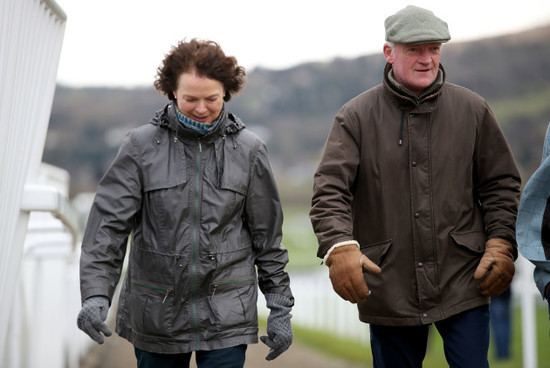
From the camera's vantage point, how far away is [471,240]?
3922 mm

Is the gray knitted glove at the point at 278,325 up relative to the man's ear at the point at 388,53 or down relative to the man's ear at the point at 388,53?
down

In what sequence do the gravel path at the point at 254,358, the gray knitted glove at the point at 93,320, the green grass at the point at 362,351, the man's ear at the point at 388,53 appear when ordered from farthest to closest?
the green grass at the point at 362,351
the gravel path at the point at 254,358
the man's ear at the point at 388,53
the gray knitted glove at the point at 93,320

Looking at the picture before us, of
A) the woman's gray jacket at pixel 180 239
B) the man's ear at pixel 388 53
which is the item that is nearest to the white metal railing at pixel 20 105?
the woman's gray jacket at pixel 180 239

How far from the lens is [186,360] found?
382 cm

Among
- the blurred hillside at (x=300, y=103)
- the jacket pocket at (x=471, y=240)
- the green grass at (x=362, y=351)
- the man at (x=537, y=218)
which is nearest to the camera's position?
the man at (x=537, y=218)

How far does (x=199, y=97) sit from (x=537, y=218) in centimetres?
144

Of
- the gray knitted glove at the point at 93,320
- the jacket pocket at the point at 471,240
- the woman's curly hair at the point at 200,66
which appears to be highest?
the woman's curly hair at the point at 200,66

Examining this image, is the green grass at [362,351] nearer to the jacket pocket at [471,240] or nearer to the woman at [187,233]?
the jacket pocket at [471,240]

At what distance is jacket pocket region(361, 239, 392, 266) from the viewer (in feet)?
12.9

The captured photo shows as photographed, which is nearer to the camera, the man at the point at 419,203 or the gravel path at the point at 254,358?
the man at the point at 419,203

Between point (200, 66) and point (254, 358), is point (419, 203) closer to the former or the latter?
point (200, 66)

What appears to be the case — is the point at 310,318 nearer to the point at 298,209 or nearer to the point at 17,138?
the point at 17,138

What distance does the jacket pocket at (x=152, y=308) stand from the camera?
3643 millimetres

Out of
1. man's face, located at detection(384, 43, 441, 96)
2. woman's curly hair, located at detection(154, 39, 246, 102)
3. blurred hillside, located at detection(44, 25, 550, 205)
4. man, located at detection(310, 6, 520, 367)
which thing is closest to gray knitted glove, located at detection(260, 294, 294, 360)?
man, located at detection(310, 6, 520, 367)
